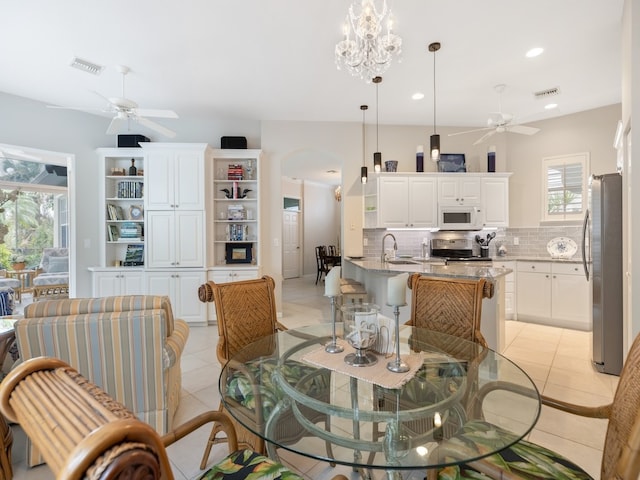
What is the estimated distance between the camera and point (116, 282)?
4.40 metres

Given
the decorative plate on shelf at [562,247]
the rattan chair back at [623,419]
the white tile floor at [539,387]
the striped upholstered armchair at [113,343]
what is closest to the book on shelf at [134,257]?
the white tile floor at [539,387]

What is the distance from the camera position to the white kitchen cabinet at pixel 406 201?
16.0ft

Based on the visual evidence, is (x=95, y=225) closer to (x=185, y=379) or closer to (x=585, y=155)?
(x=185, y=379)

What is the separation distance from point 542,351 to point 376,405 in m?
3.29

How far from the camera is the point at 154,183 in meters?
4.41

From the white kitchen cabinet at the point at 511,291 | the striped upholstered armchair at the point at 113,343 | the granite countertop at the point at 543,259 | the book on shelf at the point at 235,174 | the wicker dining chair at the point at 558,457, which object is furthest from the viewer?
the book on shelf at the point at 235,174

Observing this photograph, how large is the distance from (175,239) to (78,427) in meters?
4.36

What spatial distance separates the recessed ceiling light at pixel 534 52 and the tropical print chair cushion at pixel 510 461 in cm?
357

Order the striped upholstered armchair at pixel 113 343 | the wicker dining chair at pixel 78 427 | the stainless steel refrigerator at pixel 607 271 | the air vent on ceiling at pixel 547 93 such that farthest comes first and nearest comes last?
the air vent on ceiling at pixel 547 93, the stainless steel refrigerator at pixel 607 271, the striped upholstered armchair at pixel 113 343, the wicker dining chair at pixel 78 427

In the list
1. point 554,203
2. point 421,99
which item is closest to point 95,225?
point 421,99

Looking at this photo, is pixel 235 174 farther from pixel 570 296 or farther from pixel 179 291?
pixel 570 296

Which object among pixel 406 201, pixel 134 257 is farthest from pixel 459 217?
pixel 134 257

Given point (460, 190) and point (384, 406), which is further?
point (460, 190)

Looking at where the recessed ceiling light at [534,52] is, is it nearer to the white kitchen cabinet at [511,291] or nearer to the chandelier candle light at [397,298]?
the white kitchen cabinet at [511,291]
